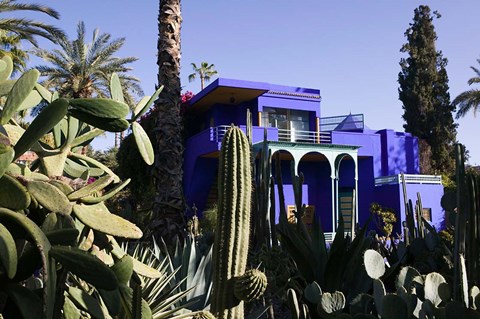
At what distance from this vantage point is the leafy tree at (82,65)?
827 inches

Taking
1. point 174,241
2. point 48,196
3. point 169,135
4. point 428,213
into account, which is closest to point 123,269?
point 48,196

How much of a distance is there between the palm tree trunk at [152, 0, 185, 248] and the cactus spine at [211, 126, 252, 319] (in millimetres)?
3909

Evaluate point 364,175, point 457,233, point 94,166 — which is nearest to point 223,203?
point 94,166

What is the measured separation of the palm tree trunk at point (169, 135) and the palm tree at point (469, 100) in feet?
75.6

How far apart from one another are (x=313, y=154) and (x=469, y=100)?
38.2 feet

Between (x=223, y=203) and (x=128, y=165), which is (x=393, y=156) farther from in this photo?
(x=223, y=203)

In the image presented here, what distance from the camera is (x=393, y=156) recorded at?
22797 millimetres

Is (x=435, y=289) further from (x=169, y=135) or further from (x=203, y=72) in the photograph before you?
(x=203, y=72)

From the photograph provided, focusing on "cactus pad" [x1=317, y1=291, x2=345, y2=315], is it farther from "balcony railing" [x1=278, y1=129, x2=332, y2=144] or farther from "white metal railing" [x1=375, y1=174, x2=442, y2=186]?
"white metal railing" [x1=375, y1=174, x2=442, y2=186]

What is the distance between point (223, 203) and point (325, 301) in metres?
0.92

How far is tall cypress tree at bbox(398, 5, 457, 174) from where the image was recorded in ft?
90.7

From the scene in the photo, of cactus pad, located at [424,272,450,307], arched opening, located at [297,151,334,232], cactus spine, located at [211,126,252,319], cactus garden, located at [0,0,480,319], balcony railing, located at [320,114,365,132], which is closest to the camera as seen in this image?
cactus garden, located at [0,0,480,319]

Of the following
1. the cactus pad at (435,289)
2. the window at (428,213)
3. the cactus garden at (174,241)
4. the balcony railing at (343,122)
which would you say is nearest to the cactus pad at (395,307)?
the cactus garden at (174,241)

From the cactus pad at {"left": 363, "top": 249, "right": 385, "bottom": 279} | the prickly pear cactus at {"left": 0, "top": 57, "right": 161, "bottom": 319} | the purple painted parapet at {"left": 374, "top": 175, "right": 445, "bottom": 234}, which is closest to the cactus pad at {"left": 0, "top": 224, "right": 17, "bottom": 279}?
the prickly pear cactus at {"left": 0, "top": 57, "right": 161, "bottom": 319}
